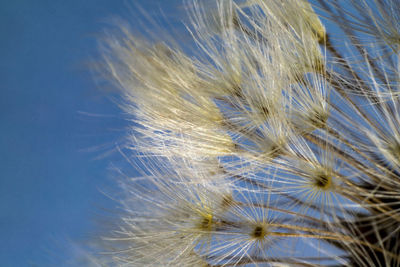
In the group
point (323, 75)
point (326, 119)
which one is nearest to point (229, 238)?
point (326, 119)

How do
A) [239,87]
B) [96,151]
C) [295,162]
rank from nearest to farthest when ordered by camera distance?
1. [295,162]
2. [239,87]
3. [96,151]

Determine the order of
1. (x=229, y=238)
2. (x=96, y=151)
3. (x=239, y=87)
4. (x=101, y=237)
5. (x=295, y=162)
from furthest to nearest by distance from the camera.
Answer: (x=96, y=151) < (x=101, y=237) < (x=239, y=87) < (x=229, y=238) < (x=295, y=162)

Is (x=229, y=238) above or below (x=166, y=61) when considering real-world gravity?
below

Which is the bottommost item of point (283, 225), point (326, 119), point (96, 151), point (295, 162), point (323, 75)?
point (283, 225)

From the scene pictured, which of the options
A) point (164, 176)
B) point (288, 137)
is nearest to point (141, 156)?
point (164, 176)

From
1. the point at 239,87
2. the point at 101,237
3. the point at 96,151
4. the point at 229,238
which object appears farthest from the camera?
the point at 96,151

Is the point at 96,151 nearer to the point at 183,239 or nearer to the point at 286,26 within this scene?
the point at 183,239

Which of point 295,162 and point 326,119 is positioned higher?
point 326,119

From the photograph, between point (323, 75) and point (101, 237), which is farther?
point (101, 237)

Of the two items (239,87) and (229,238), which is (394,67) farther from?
(229,238)
